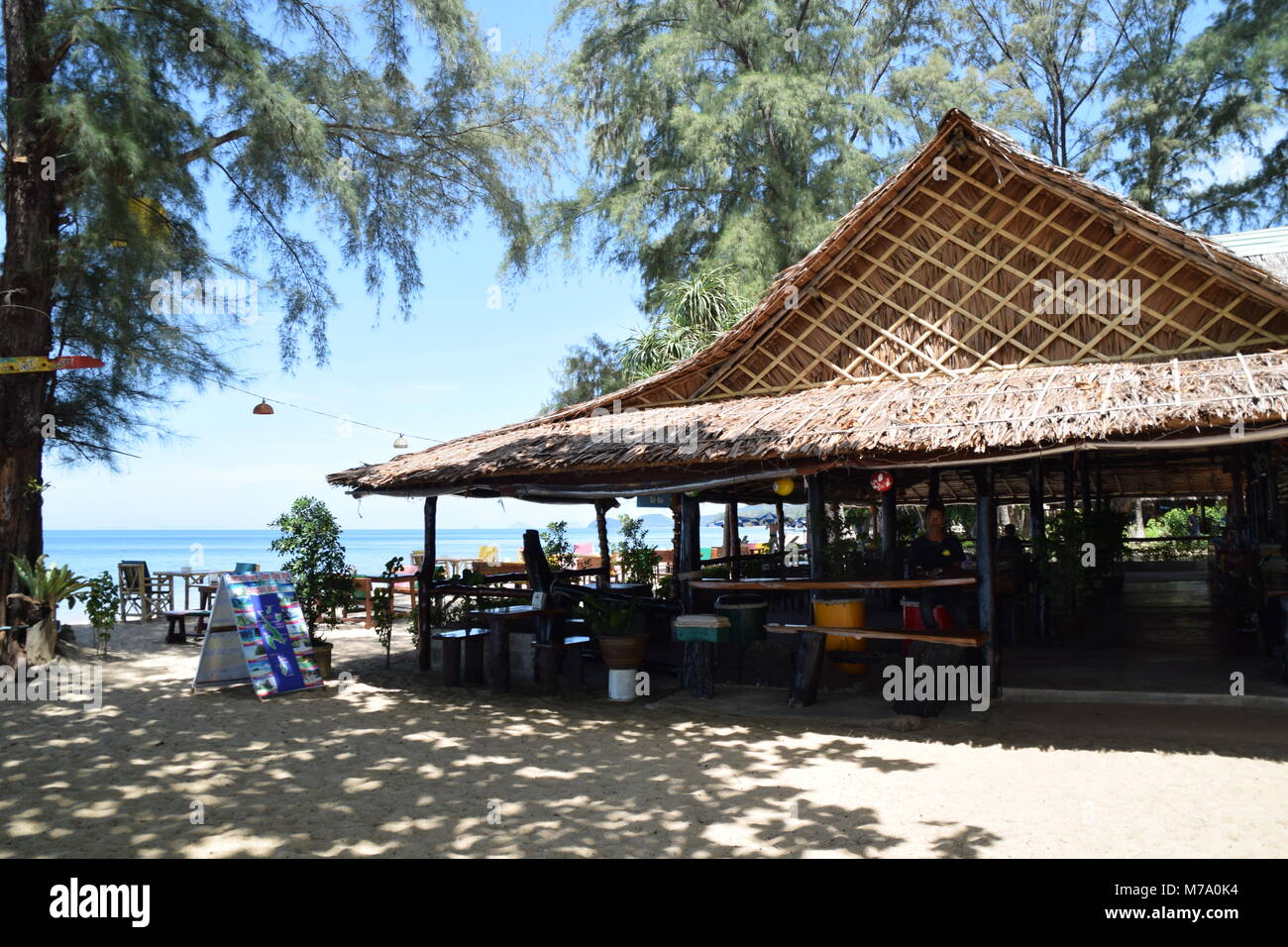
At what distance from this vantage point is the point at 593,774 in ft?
20.5

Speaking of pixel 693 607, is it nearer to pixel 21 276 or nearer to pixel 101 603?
pixel 101 603

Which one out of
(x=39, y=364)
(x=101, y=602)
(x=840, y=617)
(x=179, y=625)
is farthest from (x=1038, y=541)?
(x=179, y=625)

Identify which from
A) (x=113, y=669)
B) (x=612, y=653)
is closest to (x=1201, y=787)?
(x=612, y=653)

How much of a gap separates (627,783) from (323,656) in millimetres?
5444

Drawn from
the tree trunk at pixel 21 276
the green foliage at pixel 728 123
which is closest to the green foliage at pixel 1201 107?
the green foliage at pixel 728 123

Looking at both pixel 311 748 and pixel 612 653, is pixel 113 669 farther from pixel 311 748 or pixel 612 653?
pixel 612 653

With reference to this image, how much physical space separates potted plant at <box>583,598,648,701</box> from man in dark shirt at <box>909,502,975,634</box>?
9.34ft

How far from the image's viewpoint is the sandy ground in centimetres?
486

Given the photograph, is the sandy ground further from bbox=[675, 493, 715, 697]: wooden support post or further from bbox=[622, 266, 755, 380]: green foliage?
bbox=[622, 266, 755, 380]: green foliage

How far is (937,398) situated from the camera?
835 centimetres

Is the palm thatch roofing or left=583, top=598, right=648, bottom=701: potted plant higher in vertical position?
the palm thatch roofing

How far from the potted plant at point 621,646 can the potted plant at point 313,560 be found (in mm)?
3328

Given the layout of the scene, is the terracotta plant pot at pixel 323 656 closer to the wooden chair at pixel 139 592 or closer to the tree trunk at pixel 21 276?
the tree trunk at pixel 21 276

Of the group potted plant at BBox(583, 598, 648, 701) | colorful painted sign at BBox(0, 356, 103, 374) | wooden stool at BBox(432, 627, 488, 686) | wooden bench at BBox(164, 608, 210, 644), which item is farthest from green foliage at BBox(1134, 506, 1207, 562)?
colorful painted sign at BBox(0, 356, 103, 374)
